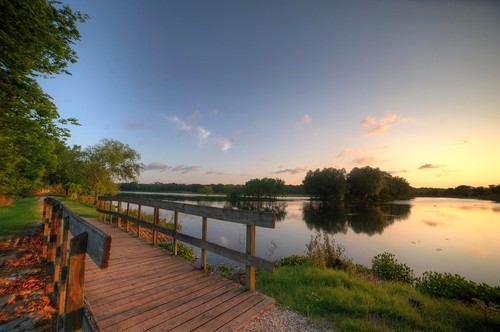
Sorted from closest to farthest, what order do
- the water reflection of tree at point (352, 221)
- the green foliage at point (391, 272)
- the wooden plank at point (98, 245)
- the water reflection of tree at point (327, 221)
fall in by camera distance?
the wooden plank at point (98, 245), the green foliage at point (391, 272), the water reflection of tree at point (352, 221), the water reflection of tree at point (327, 221)

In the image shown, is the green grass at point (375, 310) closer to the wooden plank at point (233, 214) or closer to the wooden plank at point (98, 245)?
the wooden plank at point (233, 214)

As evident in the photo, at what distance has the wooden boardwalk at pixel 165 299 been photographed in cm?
339

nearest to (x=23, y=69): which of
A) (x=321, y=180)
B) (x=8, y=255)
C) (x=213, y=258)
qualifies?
(x=8, y=255)

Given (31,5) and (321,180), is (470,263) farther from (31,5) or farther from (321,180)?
(321,180)

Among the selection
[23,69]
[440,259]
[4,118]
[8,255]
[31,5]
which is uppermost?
[31,5]

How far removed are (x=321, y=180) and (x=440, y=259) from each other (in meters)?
69.6

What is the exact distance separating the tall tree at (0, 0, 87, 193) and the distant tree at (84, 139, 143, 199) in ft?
77.0

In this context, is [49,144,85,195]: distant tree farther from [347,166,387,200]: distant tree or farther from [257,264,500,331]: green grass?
[347,166,387,200]: distant tree

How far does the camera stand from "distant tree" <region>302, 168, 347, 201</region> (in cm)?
8031

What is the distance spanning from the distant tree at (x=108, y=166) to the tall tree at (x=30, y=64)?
2347 centimetres

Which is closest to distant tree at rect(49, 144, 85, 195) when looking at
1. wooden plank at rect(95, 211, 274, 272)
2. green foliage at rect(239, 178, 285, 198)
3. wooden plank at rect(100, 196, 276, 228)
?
wooden plank at rect(100, 196, 276, 228)

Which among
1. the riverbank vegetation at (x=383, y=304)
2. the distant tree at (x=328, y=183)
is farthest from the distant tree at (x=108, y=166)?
the distant tree at (x=328, y=183)

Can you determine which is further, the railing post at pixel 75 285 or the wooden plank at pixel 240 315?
the wooden plank at pixel 240 315

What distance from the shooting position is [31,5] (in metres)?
5.74
